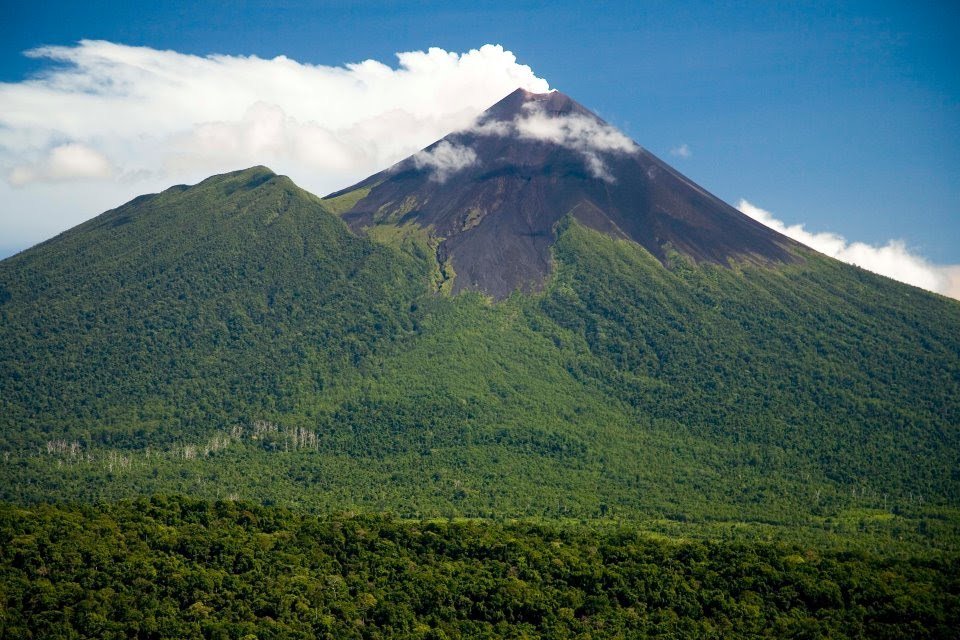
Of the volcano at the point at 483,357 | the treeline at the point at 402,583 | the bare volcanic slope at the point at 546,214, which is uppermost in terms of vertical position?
the bare volcanic slope at the point at 546,214

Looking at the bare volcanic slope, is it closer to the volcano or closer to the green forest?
the volcano

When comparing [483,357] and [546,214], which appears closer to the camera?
Answer: [483,357]

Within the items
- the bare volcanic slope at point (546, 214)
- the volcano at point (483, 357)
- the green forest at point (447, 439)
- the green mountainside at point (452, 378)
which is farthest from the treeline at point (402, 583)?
the bare volcanic slope at point (546, 214)

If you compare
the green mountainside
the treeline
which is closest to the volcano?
the green mountainside

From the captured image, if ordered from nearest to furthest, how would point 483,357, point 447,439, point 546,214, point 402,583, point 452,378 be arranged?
point 402,583 < point 447,439 < point 452,378 < point 483,357 < point 546,214

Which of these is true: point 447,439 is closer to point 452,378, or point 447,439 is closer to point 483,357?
point 452,378

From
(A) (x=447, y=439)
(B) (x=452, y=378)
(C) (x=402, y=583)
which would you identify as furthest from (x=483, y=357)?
(C) (x=402, y=583)

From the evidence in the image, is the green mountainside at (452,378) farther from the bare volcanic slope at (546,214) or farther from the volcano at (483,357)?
the bare volcanic slope at (546,214)
